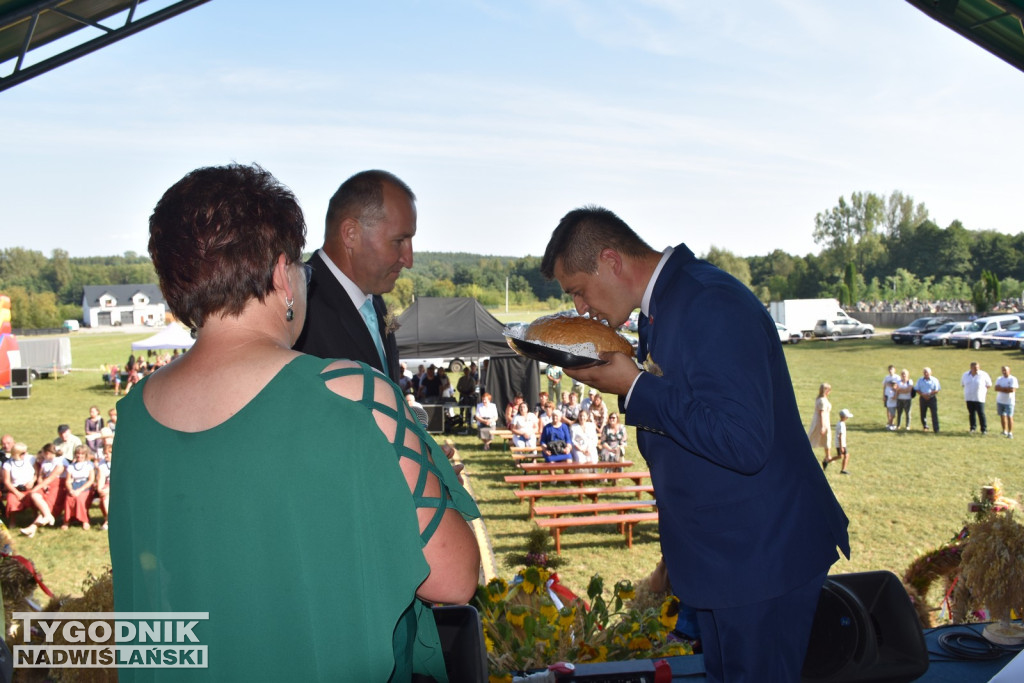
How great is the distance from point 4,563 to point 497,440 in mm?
15049

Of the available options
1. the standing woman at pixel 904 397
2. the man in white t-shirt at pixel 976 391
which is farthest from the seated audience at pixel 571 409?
the man in white t-shirt at pixel 976 391

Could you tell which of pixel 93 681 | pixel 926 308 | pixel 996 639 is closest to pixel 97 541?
pixel 93 681

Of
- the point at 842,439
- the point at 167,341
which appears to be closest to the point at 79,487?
the point at 842,439

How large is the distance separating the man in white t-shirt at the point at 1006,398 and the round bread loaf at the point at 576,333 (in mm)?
19183

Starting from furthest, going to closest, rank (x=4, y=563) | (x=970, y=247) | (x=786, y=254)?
(x=786, y=254), (x=970, y=247), (x=4, y=563)

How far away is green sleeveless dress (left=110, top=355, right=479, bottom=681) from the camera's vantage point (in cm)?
110

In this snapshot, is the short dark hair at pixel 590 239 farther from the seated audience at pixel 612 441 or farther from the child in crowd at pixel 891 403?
the child in crowd at pixel 891 403

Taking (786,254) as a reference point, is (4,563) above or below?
below

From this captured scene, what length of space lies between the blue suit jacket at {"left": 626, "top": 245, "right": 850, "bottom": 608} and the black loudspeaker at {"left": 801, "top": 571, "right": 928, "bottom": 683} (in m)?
0.53

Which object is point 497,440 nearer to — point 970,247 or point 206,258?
point 206,258

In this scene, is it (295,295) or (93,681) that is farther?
(93,681)

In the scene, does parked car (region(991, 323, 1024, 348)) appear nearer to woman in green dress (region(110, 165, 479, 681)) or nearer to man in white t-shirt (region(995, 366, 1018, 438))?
man in white t-shirt (region(995, 366, 1018, 438))

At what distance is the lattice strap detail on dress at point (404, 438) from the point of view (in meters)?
1.14

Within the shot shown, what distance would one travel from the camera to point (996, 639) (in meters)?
3.28
